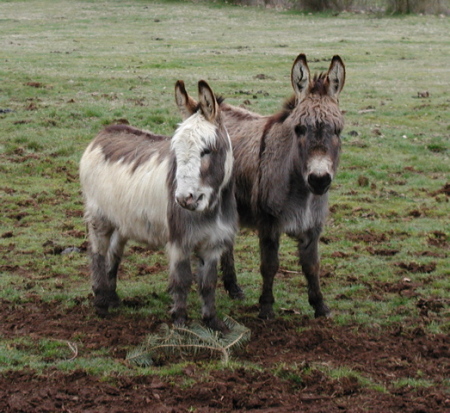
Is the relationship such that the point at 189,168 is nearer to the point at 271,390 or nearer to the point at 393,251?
the point at 271,390

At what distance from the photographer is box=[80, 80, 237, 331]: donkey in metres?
5.98

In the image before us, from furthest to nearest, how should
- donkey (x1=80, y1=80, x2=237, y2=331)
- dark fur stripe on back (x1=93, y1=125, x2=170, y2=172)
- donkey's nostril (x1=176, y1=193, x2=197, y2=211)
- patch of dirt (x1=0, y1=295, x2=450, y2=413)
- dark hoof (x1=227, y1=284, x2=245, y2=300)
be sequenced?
dark hoof (x1=227, y1=284, x2=245, y2=300)
dark fur stripe on back (x1=93, y1=125, x2=170, y2=172)
donkey (x1=80, y1=80, x2=237, y2=331)
donkey's nostril (x1=176, y1=193, x2=197, y2=211)
patch of dirt (x1=0, y1=295, x2=450, y2=413)

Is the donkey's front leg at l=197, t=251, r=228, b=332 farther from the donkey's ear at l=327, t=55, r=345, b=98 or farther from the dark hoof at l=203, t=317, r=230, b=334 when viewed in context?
the donkey's ear at l=327, t=55, r=345, b=98

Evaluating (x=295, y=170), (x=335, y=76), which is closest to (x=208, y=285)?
(x=295, y=170)

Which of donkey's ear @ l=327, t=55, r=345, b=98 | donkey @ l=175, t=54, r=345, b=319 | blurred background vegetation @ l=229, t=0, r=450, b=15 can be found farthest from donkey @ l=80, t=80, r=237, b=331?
blurred background vegetation @ l=229, t=0, r=450, b=15

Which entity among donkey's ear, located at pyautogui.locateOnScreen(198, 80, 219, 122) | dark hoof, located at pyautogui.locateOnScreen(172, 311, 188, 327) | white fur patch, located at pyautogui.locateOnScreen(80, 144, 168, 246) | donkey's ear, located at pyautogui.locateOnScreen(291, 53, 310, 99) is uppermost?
donkey's ear, located at pyautogui.locateOnScreen(291, 53, 310, 99)

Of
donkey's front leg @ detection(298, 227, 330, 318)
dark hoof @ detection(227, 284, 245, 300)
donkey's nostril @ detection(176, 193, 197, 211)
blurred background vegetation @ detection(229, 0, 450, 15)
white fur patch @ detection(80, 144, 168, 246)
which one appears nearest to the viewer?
donkey's nostril @ detection(176, 193, 197, 211)

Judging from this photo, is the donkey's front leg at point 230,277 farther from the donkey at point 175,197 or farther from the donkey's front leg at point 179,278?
the donkey's front leg at point 179,278

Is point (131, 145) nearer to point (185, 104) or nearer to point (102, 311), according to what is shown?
point (185, 104)

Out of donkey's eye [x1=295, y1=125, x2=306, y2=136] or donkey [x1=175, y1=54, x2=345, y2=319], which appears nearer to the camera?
donkey [x1=175, y1=54, x2=345, y2=319]

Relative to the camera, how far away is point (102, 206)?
7.18 metres

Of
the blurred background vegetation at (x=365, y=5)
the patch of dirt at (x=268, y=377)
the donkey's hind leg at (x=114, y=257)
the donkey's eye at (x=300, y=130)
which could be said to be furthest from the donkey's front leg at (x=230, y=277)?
the blurred background vegetation at (x=365, y=5)

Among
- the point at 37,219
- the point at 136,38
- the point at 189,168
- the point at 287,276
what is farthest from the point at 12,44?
the point at 189,168

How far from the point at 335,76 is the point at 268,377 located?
2.85 m
